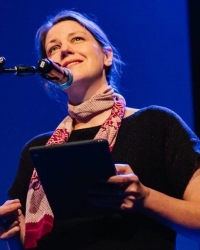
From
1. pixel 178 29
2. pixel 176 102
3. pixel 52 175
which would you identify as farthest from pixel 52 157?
pixel 178 29

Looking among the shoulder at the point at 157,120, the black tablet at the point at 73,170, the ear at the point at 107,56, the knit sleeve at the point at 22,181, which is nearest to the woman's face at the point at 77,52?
the ear at the point at 107,56

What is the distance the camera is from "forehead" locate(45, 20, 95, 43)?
56.6 inches

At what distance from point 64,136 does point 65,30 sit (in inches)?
11.9

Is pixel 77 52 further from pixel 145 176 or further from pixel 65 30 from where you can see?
pixel 145 176

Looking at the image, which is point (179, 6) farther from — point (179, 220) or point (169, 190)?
point (179, 220)

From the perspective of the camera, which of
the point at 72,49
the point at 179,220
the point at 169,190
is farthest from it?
the point at 72,49

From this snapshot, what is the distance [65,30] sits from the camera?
1444 mm

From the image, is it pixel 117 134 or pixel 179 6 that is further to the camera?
pixel 179 6

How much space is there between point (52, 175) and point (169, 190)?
330mm

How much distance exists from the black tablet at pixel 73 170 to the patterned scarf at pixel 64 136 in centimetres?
15

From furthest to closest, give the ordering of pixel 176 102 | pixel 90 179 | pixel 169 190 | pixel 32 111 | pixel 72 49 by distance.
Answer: pixel 32 111 < pixel 176 102 < pixel 72 49 < pixel 169 190 < pixel 90 179

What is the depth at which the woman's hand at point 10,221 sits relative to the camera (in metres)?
1.17

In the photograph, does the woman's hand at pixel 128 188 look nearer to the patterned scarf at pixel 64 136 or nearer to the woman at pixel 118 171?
the woman at pixel 118 171

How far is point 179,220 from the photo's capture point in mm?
1115
